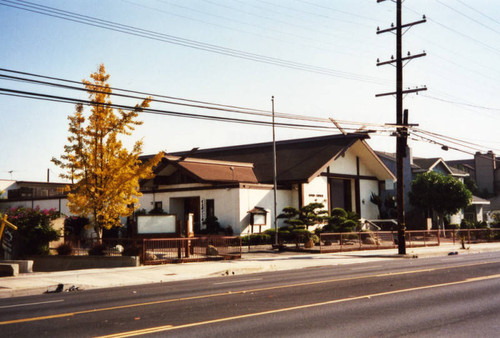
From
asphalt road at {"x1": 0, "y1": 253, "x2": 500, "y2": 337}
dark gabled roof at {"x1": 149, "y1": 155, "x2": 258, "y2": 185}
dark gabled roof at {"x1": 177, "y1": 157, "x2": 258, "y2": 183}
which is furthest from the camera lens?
dark gabled roof at {"x1": 177, "y1": 157, "x2": 258, "y2": 183}

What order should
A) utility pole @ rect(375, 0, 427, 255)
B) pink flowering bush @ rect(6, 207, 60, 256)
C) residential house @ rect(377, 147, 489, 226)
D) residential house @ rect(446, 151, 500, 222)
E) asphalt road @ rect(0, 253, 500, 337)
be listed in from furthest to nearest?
residential house @ rect(446, 151, 500, 222), residential house @ rect(377, 147, 489, 226), utility pole @ rect(375, 0, 427, 255), pink flowering bush @ rect(6, 207, 60, 256), asphalt road @ rect(0, 253, 500, 337)

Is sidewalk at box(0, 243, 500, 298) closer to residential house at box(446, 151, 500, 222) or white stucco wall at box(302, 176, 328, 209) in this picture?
white stucco wall at box(302, 176, 328, 209)

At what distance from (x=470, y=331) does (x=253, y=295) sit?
18.4 ft

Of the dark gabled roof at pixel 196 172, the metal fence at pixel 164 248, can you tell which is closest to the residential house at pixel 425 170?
the dark gabled roof at pixel 196 172

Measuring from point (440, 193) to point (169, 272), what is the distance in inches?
1375

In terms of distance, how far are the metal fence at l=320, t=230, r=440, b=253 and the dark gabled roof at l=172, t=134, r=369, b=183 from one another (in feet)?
23.1

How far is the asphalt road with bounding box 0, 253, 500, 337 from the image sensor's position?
822cm

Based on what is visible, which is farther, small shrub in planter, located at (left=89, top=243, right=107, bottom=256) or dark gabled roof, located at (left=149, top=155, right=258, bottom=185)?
dark gabled roof, located at (left=149, top=155, right=258, bottom=185)

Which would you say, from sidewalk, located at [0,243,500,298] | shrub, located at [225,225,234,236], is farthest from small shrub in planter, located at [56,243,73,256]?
shrub, located at [225,225,234,236]

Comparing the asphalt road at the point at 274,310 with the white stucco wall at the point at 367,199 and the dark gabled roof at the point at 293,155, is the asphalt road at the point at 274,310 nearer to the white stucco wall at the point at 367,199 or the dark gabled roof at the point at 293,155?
the dark gabled roof at the point at 293,155

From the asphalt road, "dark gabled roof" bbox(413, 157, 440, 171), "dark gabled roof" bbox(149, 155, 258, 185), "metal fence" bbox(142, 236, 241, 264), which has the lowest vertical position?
the asphalt road

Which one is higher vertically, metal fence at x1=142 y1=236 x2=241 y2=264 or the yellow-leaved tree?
the yellow-leaved tree

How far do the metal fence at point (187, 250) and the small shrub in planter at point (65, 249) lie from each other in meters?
4.23

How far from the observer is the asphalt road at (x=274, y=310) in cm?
822
